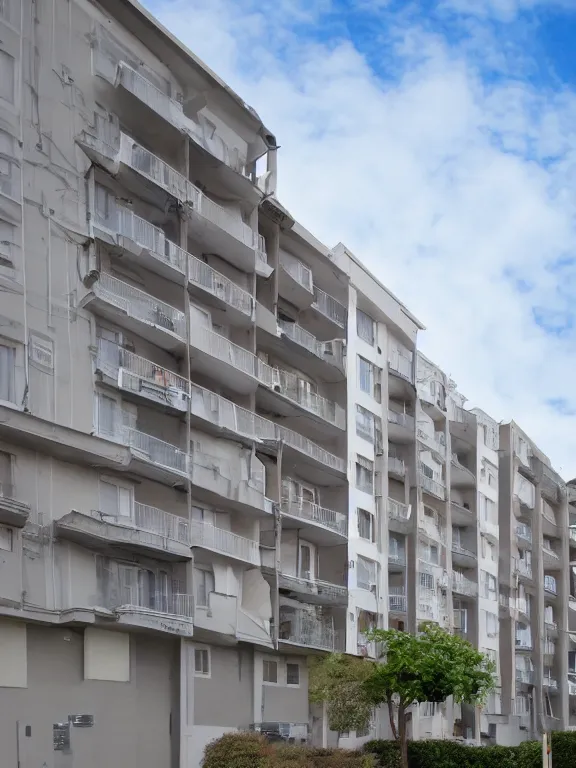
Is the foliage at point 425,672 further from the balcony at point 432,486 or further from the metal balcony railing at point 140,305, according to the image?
the metal balcony railing at point 140,305

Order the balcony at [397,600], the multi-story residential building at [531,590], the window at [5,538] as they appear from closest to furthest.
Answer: the window at [5,538] < the balcony at [397,600] < the multi-story residential building at [531,590]

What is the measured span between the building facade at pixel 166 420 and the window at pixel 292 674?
3.3 inches

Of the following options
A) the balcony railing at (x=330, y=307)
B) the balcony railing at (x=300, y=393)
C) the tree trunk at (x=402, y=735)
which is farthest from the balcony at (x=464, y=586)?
the tree trunk at (x=402, y=735)

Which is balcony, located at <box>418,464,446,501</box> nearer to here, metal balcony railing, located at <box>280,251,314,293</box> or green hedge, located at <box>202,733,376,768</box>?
metal balcony railing, located at <box>280,251,314,293</box>

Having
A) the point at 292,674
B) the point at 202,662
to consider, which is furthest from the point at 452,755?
the point at 202,662

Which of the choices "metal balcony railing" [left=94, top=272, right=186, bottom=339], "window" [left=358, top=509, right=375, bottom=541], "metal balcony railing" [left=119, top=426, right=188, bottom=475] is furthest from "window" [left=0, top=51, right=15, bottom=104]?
"window" [left=358, top=509, right=375, bottom=541]

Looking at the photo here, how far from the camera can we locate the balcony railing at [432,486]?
72000 millimetres

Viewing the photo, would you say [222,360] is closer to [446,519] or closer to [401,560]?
[401,560]

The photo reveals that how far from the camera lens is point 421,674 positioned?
53969 mm

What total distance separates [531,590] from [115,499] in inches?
2273

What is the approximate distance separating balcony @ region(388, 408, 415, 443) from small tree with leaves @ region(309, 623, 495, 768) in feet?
52.8

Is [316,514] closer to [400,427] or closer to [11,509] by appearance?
[400,427]

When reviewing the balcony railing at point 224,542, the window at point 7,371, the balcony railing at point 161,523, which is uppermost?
the window at point 7,371

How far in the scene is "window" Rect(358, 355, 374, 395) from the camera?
64625 mm
